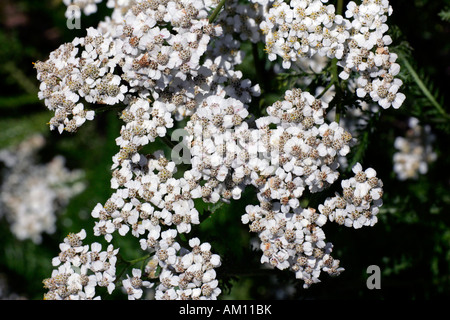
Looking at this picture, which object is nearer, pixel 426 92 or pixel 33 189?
pixel 426 92

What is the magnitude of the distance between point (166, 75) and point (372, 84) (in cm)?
88

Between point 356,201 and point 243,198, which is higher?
point 243,198

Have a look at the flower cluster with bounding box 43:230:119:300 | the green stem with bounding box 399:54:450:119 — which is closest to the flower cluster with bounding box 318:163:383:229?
the green stem with bounding box 399:54:450:119

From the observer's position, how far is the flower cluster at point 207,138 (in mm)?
2029

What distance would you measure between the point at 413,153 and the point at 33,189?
A: 3544mm

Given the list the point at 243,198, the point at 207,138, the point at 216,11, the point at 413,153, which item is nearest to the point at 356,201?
the point at 207,138

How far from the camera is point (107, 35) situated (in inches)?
87.7

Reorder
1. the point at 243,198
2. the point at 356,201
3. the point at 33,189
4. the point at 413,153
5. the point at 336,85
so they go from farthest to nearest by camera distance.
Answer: the point at 33,189 → the point at 413,153 → the point at 243,198 → the point at 336,85 → the point at 356,201

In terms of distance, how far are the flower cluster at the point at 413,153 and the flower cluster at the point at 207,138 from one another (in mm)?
1529

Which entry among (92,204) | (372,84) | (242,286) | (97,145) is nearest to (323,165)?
(372,84)

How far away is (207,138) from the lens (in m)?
2.06

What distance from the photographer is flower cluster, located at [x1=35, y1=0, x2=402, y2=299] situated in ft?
6.66

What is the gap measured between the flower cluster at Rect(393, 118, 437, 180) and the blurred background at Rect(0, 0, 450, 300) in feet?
0.12

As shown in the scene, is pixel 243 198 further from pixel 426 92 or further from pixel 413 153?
pixel 413 153
